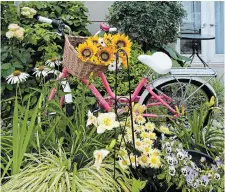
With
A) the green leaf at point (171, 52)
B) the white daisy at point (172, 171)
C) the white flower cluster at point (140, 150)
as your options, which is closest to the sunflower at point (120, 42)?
the white flower cluster at point (140, 150)

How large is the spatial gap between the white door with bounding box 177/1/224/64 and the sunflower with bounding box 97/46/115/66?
2.90 meters

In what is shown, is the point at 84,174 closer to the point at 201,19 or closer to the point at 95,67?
the point at 95,67

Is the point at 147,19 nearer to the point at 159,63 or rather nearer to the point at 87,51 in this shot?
the point at 159,63

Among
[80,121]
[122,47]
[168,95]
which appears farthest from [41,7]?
[80,121]

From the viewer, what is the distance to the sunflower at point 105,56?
2.17 m

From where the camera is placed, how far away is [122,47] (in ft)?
7.15

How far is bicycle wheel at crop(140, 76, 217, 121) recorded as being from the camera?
287 centimetres

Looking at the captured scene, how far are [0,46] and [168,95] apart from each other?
71.2 inches

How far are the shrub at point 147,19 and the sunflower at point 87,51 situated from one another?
6.07 feet

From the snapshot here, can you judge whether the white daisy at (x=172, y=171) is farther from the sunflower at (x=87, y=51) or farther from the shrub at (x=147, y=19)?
the shrub at (x=147, y=19)

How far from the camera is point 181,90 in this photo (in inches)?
119

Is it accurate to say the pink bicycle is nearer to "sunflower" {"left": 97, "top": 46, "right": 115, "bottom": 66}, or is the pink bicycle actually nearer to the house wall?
"sunflower" {"left": 97, "top": 46, "right": 115, "bottom": 66}

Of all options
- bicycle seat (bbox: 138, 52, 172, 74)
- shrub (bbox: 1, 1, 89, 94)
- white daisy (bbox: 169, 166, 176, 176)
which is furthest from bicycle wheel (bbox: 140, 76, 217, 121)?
shrub (bbox: 1, 1, 89, 94)

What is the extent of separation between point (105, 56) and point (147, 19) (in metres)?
1.89
